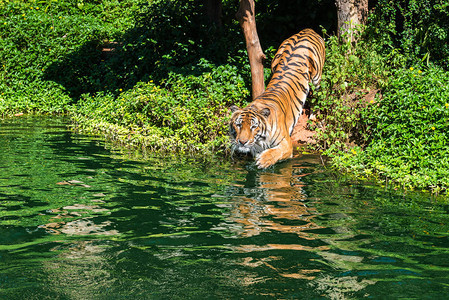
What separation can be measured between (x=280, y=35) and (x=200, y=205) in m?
7.33

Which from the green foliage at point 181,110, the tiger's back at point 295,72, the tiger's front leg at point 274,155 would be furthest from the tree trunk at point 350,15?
the tiger's front leg at point 274,155

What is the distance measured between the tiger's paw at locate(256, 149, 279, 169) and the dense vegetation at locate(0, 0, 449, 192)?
0.90 meters

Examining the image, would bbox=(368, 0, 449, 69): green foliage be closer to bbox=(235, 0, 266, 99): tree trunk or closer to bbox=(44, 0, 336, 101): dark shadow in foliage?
bbox=(44, 0, 336, 101): dark shadow in foliage

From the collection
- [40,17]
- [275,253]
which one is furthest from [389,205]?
[40,17]

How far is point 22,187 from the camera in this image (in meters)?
5.73

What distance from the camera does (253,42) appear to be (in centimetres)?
916

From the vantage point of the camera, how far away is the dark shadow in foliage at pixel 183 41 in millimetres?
11031

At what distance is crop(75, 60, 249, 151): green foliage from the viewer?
27.7ft

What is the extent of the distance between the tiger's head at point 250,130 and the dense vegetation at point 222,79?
0.99m

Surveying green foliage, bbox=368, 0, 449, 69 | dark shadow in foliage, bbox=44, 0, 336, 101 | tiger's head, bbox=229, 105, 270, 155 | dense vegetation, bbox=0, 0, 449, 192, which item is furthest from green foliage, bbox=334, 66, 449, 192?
dark shadow in foliage, bbox=44, 0, 336, 101

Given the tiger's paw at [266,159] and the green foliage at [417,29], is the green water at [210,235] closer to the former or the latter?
the tiger's paw at [266,159]

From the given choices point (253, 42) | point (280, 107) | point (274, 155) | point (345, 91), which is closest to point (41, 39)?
point (253, 42)

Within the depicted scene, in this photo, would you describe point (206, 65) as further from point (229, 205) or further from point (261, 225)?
point (261, 225)

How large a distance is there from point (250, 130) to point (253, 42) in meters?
2.72
